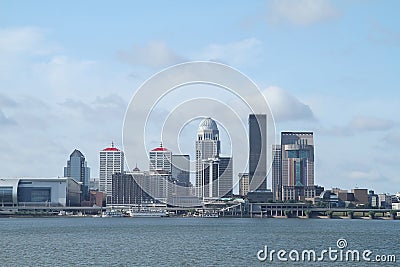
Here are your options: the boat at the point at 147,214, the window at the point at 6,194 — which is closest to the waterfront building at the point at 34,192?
the window at the point at 6,194

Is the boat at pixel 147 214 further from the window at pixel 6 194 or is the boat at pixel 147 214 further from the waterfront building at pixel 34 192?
the window at pixel 6 194

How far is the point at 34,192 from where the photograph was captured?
19125cm

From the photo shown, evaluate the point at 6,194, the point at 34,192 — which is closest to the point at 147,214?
the point at 34,192

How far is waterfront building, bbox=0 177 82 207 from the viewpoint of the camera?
18750 centimetres

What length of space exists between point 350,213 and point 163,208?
152 feet

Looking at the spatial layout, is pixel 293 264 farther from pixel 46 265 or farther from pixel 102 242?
pixel 102 242

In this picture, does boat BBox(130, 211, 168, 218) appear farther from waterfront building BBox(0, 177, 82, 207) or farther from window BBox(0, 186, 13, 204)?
window BBox(0, 186, 13, 204)

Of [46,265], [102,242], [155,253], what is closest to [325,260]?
[155,253]

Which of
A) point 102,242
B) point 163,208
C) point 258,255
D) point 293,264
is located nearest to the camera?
point 293,264

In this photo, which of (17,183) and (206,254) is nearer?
(206,254)

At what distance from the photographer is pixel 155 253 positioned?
172ft

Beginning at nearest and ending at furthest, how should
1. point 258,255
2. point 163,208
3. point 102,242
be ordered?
point 258,255 < point 102,242 < point 163,208

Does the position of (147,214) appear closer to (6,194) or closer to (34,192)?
(34,192)

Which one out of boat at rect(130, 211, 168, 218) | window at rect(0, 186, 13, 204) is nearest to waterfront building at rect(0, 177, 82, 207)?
window at rect(0, 186, 13, 204)
